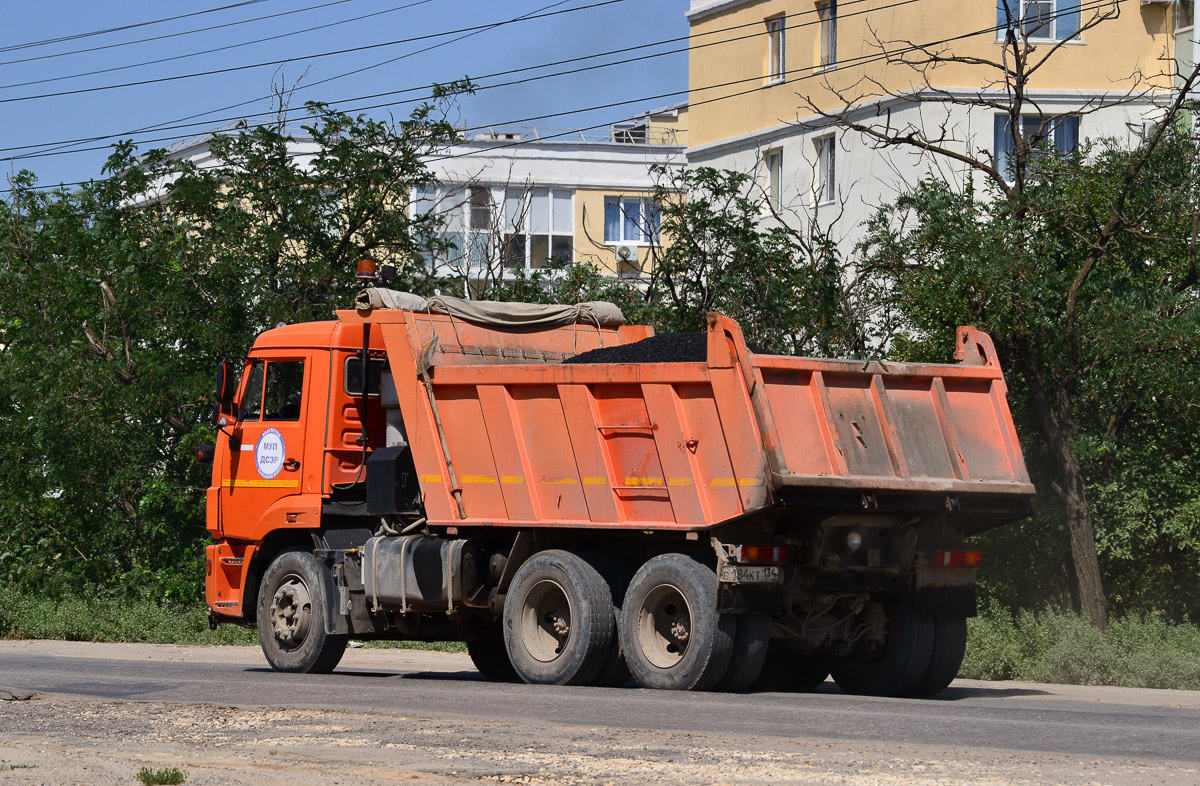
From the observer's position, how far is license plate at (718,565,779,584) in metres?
12.0

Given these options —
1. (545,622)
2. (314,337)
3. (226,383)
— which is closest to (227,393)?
(226,383)

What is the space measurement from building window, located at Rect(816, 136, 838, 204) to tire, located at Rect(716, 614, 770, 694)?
25.6m

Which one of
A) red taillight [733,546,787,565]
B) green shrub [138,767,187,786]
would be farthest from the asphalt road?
green shrub [138,767,187,786]

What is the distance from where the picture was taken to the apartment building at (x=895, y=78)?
33906 millimetres

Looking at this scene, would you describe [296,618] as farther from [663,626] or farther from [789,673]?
[789,673]

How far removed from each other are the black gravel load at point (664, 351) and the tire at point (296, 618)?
349cm

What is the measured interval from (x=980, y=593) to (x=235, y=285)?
10996 mm

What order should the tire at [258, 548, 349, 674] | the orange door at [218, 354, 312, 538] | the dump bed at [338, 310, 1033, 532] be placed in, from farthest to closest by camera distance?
the orange door at [218, 354, 312, 538]
the tire at [258, 548, 349, 674]
the dump bed at [338, 310, 1033, 532]

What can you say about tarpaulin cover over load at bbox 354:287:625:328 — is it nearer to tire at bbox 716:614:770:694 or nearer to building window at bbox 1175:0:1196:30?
tire at bbox 716:614:770:694

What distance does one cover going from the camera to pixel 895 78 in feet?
116

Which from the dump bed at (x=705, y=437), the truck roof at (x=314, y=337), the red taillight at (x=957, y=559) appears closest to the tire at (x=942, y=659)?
the red taillight at (x=957, y=559)

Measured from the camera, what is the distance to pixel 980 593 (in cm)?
1844

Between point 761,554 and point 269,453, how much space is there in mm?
5605

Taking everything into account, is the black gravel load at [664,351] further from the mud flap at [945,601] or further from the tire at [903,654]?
the tire at [903,654]
